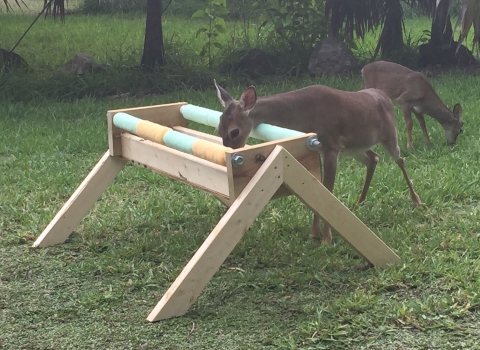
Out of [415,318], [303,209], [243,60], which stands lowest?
[243,60]

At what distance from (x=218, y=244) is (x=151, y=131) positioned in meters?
0.96

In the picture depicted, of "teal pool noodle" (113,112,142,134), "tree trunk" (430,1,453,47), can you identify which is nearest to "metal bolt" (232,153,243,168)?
"teal pool noodle" (113,112,142,134)

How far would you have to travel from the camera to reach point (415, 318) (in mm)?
3111

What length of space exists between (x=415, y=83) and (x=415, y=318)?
Result: 446 cm

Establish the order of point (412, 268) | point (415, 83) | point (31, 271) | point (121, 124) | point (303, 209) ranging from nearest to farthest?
point (412, 268) → point (31, 271) → point (121, 124) → point (303, 209) → point (415, 83)

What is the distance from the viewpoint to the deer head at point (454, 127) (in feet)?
21.6

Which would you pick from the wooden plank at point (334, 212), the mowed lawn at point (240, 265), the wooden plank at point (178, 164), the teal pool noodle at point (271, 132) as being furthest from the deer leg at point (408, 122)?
the wooden plank at point (178, 164)

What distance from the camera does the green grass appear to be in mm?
3086

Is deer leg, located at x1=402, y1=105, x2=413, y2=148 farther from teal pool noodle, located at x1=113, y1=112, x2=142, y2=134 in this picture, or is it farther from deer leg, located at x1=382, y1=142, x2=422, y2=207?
teal pool noodle, located at x1=113, y1=112, x2=142, y2=134

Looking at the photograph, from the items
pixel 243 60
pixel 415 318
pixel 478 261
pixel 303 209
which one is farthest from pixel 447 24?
pixel 415 318

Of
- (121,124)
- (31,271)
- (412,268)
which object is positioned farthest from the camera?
(121,124)

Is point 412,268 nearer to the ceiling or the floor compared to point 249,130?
nearer to the floor

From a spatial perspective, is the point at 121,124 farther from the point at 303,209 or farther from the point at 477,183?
the point at 477,183

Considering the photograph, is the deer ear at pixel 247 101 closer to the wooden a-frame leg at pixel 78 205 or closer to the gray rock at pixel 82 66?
the wooden a-frame leg at pixel 78 205
